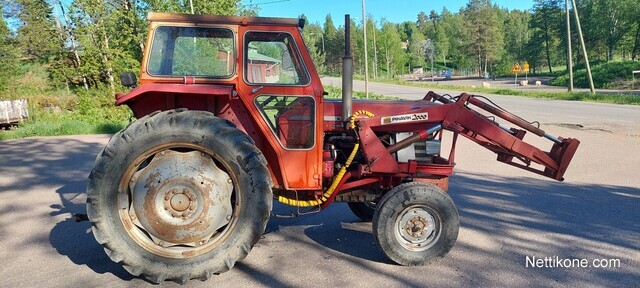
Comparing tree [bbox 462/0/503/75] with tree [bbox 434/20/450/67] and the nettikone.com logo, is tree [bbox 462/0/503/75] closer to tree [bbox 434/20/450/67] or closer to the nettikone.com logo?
tree [bbox 434/20/450/67]

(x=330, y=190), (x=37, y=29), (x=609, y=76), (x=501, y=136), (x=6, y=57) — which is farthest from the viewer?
(x=609, y=76)

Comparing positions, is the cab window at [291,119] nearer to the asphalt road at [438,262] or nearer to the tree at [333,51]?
the asphalt road at [438,262]

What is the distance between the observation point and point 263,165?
3.41m

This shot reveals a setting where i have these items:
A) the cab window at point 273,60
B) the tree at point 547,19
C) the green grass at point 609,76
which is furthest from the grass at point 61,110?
the tree at point 547,19

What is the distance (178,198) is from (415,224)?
205 cm

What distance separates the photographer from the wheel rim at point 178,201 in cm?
348

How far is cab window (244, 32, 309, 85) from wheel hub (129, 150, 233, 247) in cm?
86

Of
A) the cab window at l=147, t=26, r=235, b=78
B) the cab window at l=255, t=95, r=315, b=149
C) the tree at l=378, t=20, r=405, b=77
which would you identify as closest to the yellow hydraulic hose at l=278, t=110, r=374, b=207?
the cab window at l=255, t=95, r=315, b=149

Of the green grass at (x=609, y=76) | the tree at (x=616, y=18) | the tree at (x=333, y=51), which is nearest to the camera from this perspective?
the green grass at (x=609, y=76)

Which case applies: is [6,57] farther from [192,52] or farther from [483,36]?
[483,36]

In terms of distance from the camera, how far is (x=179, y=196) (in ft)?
11.5

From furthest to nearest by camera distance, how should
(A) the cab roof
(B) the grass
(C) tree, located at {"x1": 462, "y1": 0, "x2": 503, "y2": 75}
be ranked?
1. (C) tree, located at {"x1": 462, "y1": 0, "x2": 503, "y2": 75}
2. (B) the grass
3. (A) the cab roof

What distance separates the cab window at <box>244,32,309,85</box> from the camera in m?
3.72

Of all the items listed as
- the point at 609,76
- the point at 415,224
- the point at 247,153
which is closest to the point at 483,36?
the point at 609,76
